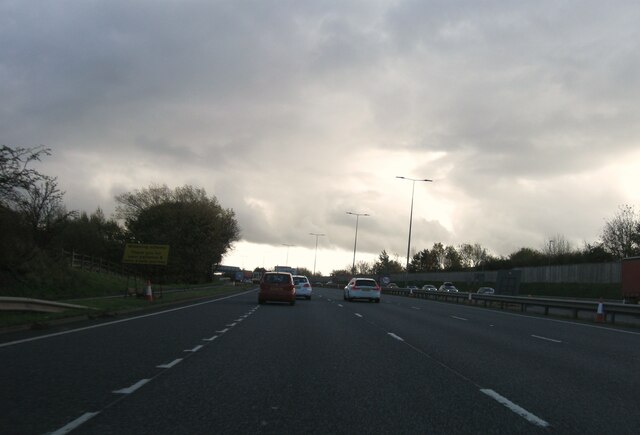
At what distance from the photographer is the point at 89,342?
13.2m

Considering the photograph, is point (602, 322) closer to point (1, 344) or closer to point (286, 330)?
point (286, 330)

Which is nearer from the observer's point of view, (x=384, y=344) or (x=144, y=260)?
(x=384, y=344)

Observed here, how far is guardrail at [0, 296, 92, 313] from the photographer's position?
18.5 metres

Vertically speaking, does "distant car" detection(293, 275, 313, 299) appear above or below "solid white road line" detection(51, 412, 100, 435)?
above

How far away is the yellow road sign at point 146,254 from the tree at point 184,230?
39840 mm

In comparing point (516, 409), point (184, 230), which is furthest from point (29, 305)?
point (184, 230)

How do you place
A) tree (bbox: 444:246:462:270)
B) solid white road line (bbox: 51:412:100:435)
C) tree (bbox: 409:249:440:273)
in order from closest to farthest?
solid white road line (bbox: 51:412:100:435) < tree (bbox: 444:246:462:270) < tree (bbox: 409:249:440:273)

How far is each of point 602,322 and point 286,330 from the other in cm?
1637

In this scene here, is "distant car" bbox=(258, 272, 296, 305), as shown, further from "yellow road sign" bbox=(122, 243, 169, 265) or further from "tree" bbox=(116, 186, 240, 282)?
"tree" bbox=(116, 186, 240, 282)

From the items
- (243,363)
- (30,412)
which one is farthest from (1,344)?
(30,412)

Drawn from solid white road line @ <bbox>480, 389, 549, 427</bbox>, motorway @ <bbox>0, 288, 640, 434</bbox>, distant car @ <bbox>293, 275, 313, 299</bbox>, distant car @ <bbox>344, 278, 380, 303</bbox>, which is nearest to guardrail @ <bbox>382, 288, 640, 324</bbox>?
distant car @ <bbox>344, 278, 380, 303</bbox>

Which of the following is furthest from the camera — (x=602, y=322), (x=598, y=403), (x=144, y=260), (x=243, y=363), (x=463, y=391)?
(x=144, y=260)

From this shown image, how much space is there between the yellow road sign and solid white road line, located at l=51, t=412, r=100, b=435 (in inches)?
1194

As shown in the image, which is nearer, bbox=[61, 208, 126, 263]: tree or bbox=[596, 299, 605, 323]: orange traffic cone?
bbox=[596, 299, 605, 323]: orange traffic cone
